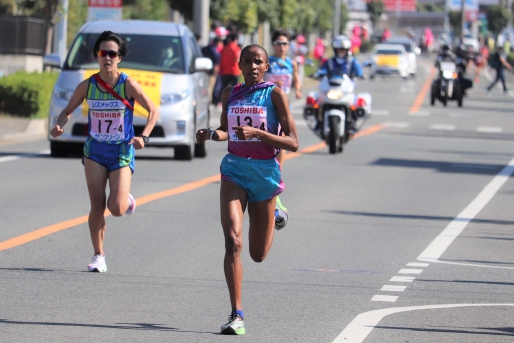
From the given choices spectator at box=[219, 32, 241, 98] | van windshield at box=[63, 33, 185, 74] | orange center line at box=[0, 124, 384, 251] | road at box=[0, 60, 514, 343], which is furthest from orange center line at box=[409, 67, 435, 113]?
van windshield at box=[63, 33, 185, 74]

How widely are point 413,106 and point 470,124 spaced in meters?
7.78

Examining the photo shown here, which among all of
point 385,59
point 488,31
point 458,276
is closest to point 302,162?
point 458,276

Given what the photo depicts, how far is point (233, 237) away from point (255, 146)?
0.62 m

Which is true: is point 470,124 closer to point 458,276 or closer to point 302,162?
point 302,162

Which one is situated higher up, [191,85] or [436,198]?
[191,85]

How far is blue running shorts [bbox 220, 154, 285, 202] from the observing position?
7.32 meters

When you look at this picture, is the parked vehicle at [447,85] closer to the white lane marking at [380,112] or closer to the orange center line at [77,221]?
the white lane marking at [380,112]

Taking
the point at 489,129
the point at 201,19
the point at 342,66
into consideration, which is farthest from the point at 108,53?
the point at 201,19

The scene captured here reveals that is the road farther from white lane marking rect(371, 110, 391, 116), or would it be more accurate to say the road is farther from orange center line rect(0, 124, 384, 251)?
white lane marking rect(371, 110, 391, 116)

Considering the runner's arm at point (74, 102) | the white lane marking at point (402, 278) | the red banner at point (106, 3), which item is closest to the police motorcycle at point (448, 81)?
the red banner at point (106, 3)

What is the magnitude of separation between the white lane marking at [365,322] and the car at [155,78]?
353 inches

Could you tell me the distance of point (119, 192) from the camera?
356 inches

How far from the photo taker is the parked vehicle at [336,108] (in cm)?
2005

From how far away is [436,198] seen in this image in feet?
49.1
